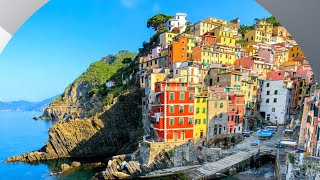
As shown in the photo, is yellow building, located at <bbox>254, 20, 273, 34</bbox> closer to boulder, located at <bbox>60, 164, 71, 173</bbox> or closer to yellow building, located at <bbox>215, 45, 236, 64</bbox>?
yellow building, located at <bbox>215, 45, 236, 64</bbox>

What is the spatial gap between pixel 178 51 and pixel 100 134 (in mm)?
9348

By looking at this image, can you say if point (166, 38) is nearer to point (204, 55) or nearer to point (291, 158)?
point (204, 55)

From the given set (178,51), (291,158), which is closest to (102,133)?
(178,51)

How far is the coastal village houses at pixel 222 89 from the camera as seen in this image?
14.6 m

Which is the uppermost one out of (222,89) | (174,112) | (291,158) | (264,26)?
(264,26)

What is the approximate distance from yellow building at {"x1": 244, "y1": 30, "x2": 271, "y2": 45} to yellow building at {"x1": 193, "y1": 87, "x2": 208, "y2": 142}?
Answer: 47.9 feet

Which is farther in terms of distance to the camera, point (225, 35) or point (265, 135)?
point (225, 35)

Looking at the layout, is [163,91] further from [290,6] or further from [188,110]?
[290,6]

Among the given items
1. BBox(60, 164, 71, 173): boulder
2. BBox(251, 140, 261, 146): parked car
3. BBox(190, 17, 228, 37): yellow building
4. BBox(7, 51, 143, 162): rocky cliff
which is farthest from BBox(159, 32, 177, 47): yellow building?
BBox(60, 164, 71, 173): boulder

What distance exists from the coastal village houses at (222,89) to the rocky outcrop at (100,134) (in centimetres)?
206

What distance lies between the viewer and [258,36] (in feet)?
89.1

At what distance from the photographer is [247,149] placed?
14070mm

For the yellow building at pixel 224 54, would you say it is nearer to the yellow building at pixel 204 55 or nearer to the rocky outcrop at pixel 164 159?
the yellow building at pixel 204 55

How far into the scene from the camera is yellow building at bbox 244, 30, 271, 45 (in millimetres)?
26969
